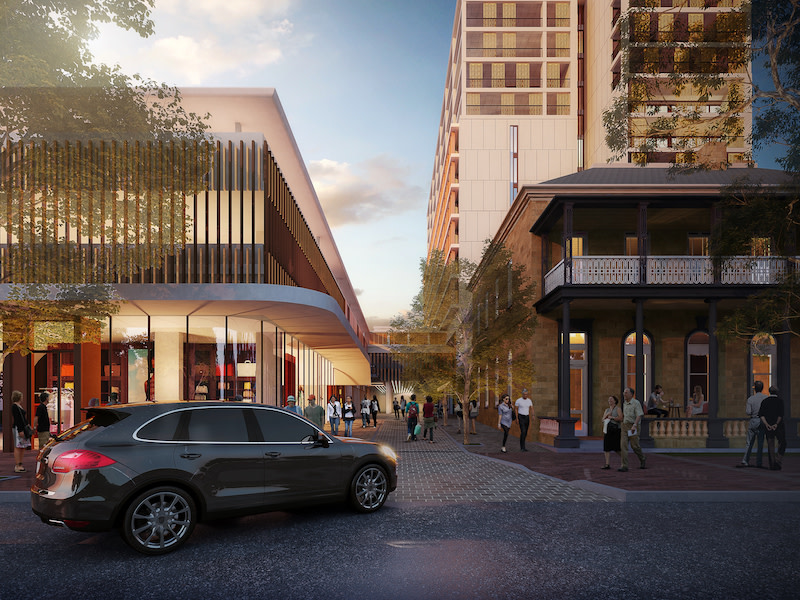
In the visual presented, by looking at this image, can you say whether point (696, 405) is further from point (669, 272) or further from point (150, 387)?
point (150, 387)

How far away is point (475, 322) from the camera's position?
850 inches

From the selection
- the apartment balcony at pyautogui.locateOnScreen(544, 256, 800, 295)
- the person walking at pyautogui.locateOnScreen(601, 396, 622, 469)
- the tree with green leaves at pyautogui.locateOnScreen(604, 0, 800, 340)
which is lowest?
the person walking at pyautogui.locateOnScreen(601, 396, 622, 469)

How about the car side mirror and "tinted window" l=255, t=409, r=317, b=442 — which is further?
the car side mirror

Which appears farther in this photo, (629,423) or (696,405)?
(696,405)

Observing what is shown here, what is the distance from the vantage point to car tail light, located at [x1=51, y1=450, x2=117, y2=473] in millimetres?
6070

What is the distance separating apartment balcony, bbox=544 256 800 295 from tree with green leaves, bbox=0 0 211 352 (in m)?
11.6

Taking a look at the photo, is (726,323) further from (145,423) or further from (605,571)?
(145,423)

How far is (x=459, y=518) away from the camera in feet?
26.8

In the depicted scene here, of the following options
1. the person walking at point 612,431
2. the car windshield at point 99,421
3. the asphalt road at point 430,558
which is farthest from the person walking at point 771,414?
the car windshield at point 99,421

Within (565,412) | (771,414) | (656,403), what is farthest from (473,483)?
(656,403)

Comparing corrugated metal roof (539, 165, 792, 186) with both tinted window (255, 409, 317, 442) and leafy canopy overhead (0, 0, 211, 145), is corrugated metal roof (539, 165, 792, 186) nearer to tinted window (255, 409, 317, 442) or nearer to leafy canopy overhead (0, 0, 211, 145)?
leafy canopy overhead (0, 0, 211, 145)

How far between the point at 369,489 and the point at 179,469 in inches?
112

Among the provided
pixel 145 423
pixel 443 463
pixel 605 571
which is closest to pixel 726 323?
pixel 443 463

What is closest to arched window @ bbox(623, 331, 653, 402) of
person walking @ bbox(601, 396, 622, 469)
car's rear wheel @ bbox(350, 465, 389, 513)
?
person walking @ bbox(601, 396, 622, 469)
